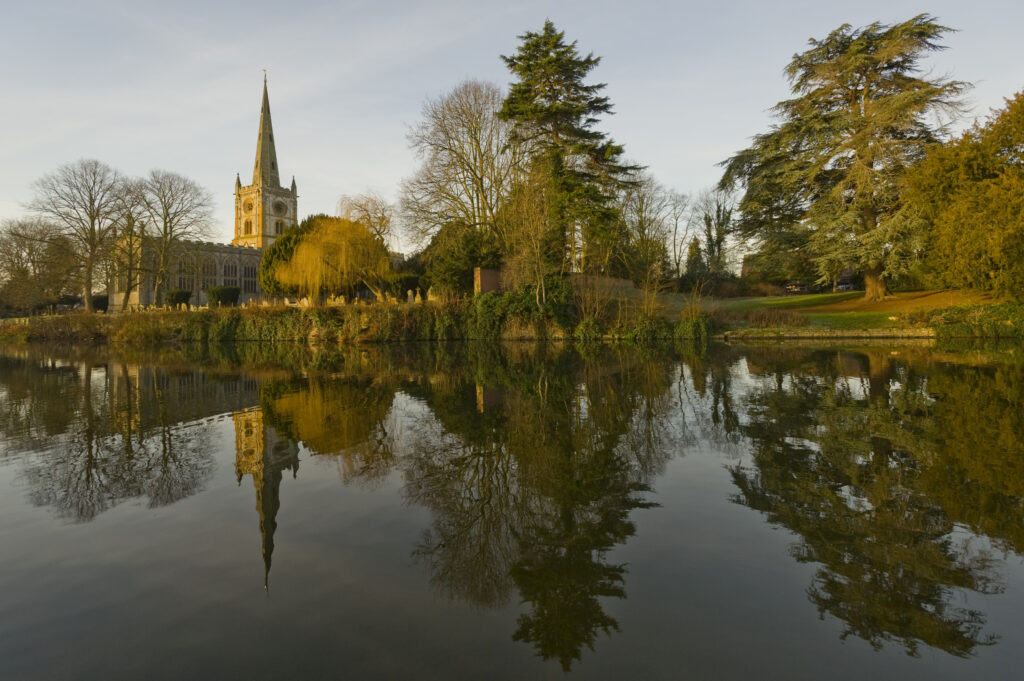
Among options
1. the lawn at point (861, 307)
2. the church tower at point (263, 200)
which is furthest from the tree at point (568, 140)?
the church tower at point (263, 200)

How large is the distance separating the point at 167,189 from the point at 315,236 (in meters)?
17.3

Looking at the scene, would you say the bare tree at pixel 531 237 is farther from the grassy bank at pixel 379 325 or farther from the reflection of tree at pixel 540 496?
the reflection of tree at pixel 540 496

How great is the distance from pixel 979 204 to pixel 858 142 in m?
7.12

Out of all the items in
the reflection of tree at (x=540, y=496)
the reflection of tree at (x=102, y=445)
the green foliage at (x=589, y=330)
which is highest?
the green foliage at (x=589, y=330)

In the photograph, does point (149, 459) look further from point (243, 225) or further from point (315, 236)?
point (243, 225)

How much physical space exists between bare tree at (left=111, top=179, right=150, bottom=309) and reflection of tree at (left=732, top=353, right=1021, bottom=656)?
43860 millimetres

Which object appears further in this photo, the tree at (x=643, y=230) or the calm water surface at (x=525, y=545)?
the tree at (x=643, y=230)

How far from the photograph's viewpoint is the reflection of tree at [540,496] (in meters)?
2.63

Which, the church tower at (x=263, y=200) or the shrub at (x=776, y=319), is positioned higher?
the church tower at (x=263, y=200)

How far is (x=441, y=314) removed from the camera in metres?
27.7

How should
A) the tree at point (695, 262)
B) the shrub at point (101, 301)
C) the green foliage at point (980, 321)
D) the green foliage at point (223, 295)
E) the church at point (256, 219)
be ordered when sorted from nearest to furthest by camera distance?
the green foliage at point (980, 321), the green foliage at point (223, 295), the tree at point (695, 262), the shrub at point (101, 301), the church at point (256, 219)

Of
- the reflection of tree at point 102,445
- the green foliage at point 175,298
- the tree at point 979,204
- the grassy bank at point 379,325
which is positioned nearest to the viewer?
the reflection of tree at point 102,445

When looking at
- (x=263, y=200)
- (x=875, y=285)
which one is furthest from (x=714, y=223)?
(x=263, y=200)

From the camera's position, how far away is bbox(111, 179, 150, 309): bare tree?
37.4 m
